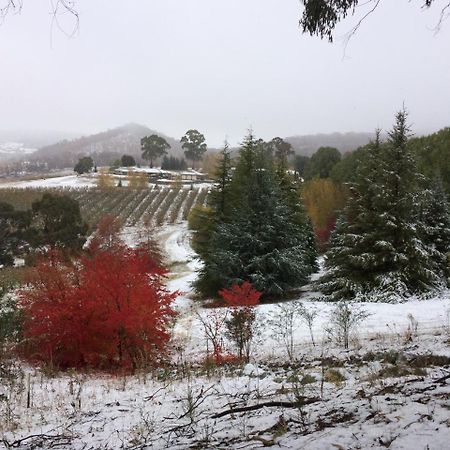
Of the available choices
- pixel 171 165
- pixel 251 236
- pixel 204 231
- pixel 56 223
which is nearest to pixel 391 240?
pixel 251 236

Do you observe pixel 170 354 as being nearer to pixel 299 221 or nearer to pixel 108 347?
pixel 108 347

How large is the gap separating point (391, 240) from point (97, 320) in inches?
532

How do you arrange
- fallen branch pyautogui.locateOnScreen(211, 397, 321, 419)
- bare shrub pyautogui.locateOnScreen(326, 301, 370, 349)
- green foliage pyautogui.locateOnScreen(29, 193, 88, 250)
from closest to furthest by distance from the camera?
fallen branch pyautogui.locateOnScreen(211, 397, 321, 419) < bare shrub pyautogui.locateOnScreen(326, 301, 370, 349) < green foliage pyautogui.locateOnScreen(29, 193, 88, 250)

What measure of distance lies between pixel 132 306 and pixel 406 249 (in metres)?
13.1

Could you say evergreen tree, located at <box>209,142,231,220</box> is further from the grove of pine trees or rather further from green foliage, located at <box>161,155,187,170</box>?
green foliage, located at <box>161,155,187,170</box>

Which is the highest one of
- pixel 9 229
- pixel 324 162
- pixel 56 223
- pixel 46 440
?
pixel 324 162

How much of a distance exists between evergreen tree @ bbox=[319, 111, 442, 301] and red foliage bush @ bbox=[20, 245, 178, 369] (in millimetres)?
10748

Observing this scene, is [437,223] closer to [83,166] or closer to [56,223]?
[56,223]

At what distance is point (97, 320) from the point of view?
1053 centimetres

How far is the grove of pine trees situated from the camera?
20.3 meters

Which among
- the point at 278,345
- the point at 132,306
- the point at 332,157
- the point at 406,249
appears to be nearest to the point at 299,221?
the point at 406,249

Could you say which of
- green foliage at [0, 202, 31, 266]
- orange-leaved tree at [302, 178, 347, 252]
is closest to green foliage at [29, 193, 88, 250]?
green foliage at [0, 202, 31, 266]

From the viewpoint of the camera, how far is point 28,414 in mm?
5082

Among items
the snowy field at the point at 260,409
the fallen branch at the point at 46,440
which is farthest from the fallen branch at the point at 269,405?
the fallen branch at the point at 46,440
